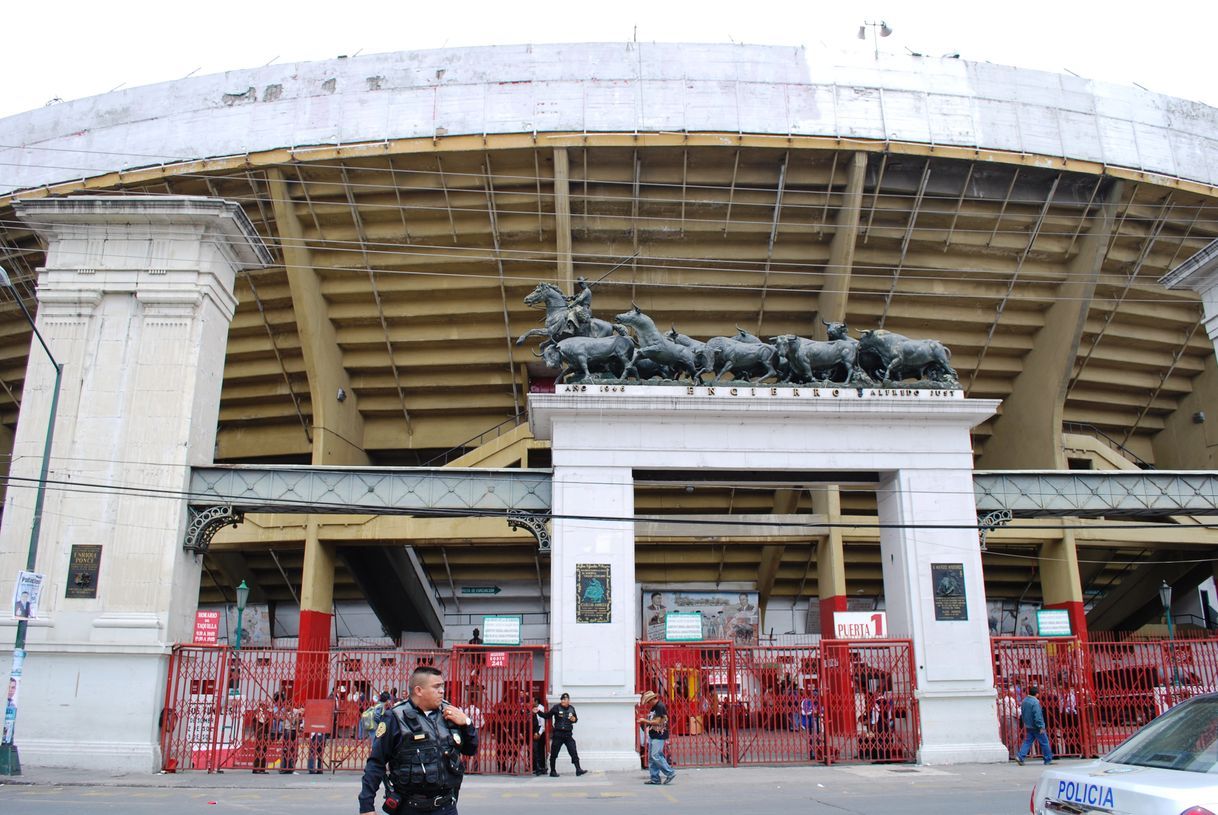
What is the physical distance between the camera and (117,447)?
1770 centimetres

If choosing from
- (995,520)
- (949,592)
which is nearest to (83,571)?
(949,592)

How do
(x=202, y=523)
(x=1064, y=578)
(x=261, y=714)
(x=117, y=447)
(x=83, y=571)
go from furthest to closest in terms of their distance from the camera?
(x=1064, y=578) → (x=202, y=523) → (x=117, y=447) → (x=83, y=571) → (x=261, y=714)

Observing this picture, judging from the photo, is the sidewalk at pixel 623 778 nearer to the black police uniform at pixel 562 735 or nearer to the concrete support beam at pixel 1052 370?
the black police uniform at pixel 562 735

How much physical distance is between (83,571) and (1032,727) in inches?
704

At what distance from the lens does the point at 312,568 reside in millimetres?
26156

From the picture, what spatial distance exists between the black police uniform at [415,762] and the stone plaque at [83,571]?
13970 millimetres

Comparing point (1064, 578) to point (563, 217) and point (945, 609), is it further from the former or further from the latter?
point (563, 217)

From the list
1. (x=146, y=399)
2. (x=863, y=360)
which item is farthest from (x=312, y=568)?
(x=863, y=360)

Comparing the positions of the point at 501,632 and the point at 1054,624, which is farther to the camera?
the point at 1054,624

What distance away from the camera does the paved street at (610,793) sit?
11.8 meters

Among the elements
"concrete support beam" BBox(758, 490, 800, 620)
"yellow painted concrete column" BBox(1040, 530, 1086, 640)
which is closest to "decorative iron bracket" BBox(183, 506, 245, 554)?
"concrete support beam" BBox(758, 490, 800, 620)

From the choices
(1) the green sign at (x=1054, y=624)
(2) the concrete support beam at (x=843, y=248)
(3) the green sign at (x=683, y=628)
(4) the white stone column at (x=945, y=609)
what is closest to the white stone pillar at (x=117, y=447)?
(3) the green sign at (x=683, y=628)

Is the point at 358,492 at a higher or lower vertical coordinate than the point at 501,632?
higher

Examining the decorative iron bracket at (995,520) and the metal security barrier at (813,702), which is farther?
the decorative iron bracket at (995,520)
